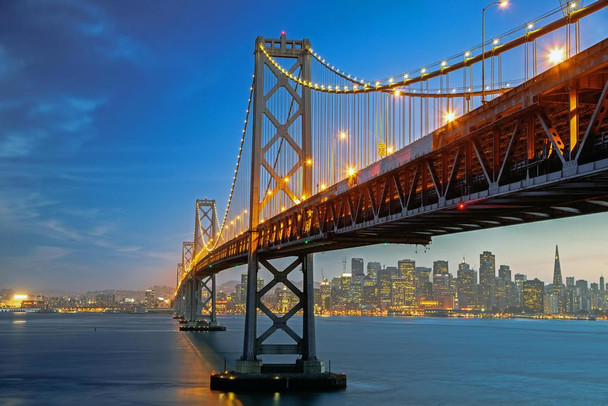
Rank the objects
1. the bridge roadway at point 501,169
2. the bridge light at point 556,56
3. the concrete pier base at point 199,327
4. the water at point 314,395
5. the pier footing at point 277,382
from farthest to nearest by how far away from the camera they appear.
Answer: the concrete pier base at point 199,327
the water at point 314,395
the pier footing at point 277,382
the bridge light at point 556,56
the bridge roadway at point 501,169

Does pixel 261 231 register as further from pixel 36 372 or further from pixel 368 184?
pixel 36 372

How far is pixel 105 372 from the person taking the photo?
6025cm

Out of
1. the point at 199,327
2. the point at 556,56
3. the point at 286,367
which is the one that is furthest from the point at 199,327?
the point at 556,56

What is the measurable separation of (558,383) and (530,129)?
50.2 m

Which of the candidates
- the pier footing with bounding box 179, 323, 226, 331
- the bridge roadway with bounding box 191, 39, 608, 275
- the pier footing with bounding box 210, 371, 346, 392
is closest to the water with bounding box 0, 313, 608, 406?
the pier footing with bounding box 210, 371, 346, 392

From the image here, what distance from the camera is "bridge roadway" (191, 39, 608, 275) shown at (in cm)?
1538

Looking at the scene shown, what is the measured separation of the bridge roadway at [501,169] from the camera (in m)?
15.4

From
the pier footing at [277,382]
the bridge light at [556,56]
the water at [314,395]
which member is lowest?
the water at [314,395]

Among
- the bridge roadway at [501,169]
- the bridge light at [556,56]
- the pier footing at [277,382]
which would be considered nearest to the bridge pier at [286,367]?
the pier footing at [277,382]

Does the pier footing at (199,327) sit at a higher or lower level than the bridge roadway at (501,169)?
lower

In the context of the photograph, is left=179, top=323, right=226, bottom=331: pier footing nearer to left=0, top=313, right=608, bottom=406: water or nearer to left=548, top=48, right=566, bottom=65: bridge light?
left=0, top=313, right=608, bottom=406: water

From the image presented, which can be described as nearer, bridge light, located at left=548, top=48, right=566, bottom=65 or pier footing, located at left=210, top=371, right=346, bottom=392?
bridge light, located at left=548, top=48, right=566, bottom=65

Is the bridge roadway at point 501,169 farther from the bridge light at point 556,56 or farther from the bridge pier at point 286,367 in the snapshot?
the bridge pier at point 286,367

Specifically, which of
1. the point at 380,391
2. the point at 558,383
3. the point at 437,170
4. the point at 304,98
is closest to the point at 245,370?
the point at 380,391
